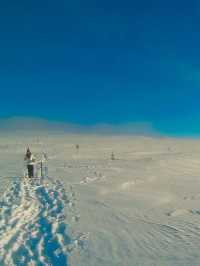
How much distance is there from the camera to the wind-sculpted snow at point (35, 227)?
11.4 metres

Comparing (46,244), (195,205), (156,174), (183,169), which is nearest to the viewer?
(46,244)

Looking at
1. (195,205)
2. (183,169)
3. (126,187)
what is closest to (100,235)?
(195,205)

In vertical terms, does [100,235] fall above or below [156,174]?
below

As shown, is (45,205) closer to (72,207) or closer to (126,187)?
(72,207)

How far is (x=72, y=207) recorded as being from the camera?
1672cm

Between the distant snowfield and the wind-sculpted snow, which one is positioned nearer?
the wind-sculpted snow

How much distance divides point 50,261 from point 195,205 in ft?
32.4

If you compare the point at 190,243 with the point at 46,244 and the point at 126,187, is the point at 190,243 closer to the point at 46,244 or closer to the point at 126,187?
the point at 46,244

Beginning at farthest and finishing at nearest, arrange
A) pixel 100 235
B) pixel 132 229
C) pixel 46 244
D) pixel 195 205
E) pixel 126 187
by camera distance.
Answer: pixel 126 187, pixel 195 205, pixel 132 229, pixel 100 235, pixel 46 244

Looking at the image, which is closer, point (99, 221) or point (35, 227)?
point (35, 227)

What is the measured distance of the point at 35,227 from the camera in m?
14.0

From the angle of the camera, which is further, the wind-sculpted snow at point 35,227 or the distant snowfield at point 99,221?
the distant snowfield at point 99,221

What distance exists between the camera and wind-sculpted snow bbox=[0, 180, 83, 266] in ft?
37.4

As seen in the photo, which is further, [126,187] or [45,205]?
[126,187]
